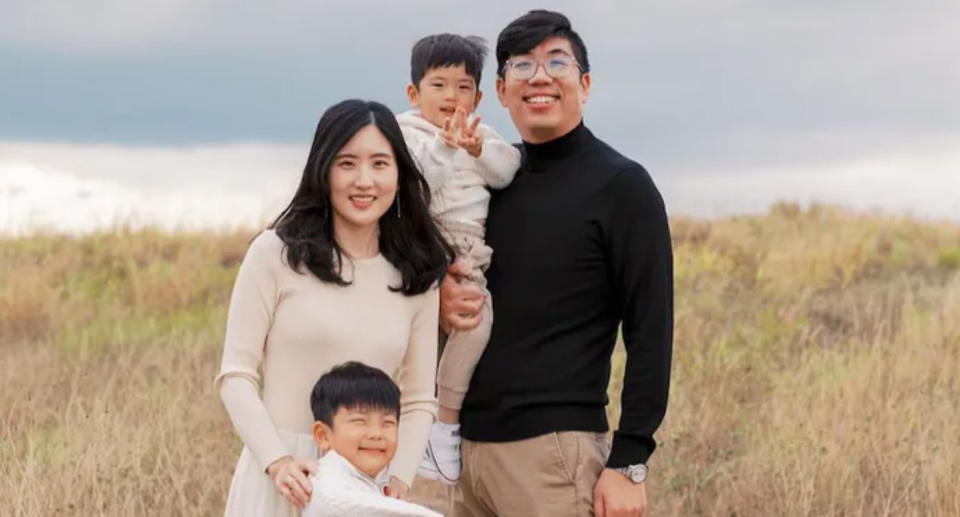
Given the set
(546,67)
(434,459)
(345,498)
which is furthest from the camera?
(434,459)

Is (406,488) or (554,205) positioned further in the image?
(554,205)

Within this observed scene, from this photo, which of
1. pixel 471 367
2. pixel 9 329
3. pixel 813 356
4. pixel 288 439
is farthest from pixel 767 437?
pixel 9 329

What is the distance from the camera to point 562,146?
3.85 metres

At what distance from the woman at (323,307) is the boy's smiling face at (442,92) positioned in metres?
0.93

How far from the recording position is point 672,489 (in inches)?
269

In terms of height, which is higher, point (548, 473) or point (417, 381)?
point (417, 381)

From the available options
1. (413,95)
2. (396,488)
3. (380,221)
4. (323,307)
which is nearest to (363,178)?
(380,221)

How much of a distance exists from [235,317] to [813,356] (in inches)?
257

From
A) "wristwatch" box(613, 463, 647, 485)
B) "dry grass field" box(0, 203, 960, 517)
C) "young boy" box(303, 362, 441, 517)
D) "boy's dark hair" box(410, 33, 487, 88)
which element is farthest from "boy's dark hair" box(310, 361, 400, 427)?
"dry grass field" box(0, 203, 960, 517)

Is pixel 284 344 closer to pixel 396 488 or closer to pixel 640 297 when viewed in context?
pixel 396 488

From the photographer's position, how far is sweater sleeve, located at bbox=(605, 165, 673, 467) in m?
3.66

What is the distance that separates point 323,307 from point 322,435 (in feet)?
1.09

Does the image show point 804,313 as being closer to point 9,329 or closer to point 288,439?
point 9,329

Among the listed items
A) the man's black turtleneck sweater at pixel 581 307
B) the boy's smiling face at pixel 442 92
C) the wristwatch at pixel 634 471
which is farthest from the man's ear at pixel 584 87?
the wristwatch at pixel 634 471
